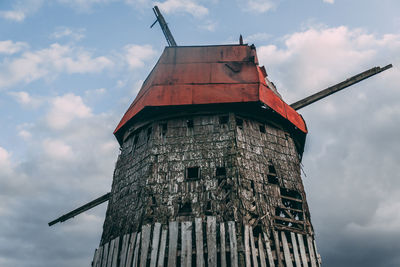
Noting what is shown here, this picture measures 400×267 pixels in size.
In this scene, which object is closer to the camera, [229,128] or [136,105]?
[229,128]

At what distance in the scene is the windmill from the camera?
48.1ft

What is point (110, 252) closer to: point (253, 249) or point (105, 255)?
point (105, 255)

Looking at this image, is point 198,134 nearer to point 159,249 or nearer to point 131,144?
point 131,144

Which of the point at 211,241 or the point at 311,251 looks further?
the point at 311,251

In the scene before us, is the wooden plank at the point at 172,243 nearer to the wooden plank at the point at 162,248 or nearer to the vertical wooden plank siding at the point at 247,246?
the wooden plank at the point at 162,248

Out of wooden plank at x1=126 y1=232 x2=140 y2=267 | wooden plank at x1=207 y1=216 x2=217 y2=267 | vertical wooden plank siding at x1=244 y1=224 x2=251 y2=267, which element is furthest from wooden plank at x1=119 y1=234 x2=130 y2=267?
vertical wooden plank siding at x1=244 y1=224 x2=251 y2=267

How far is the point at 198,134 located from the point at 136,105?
4366mm

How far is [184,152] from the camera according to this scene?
17094 mm

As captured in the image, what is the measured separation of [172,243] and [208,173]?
3.48 m

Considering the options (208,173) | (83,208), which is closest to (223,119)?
(208,173)

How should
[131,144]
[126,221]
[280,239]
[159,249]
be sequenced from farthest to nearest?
[131,144]
[126,221]
[280,239]
[159,249]

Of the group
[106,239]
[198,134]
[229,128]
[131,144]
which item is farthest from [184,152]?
[106,239]

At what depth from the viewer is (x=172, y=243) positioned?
14.5 meters

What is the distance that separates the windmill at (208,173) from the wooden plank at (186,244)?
40 mm
